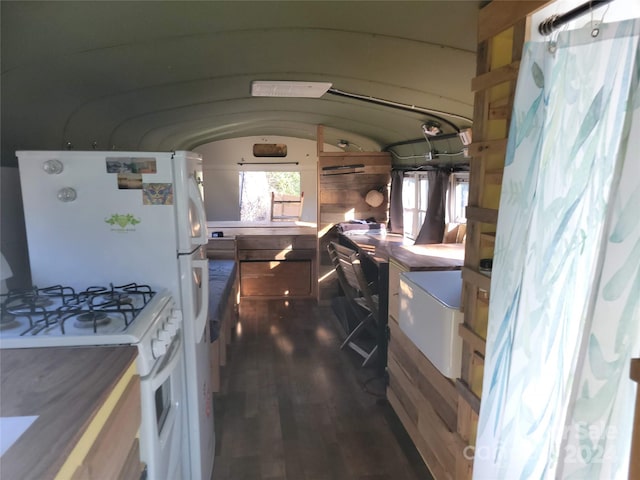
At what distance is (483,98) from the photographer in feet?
5.13

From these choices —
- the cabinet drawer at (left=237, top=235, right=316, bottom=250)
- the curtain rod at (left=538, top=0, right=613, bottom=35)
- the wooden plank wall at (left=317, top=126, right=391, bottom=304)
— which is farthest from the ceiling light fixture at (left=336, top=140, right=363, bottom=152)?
the curtain rod at (left=538, top=0, right=613, bottom=35)

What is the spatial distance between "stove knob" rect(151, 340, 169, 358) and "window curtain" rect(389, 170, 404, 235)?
11.6 ft

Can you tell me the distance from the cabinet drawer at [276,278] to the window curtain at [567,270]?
3.81 metres

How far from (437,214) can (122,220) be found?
2.46 m

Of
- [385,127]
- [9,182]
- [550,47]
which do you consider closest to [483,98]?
[550,47]

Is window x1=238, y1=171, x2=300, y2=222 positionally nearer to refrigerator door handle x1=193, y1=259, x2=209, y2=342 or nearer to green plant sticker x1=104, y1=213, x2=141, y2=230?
refrigerator door handle x1=193, y1=259, x2=209, y2=342

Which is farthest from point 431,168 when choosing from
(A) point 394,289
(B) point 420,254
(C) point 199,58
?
(C) point 199,58

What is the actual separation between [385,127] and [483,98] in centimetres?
254

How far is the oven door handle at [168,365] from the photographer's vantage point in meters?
1.32

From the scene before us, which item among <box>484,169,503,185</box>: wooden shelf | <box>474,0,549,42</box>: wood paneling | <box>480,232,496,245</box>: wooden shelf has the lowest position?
<box>480,232,496,245</box>: wooden shelf

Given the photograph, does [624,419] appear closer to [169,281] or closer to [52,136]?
[169,281]

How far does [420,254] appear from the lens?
2.83 m

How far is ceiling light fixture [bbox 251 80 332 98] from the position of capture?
8.45ft

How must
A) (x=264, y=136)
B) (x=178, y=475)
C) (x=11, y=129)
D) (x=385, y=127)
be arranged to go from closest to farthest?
1. (x=178, y=475)
2. (x=11, y=129)
3. (x=385, y=127)
4. (x=264, y=136)
